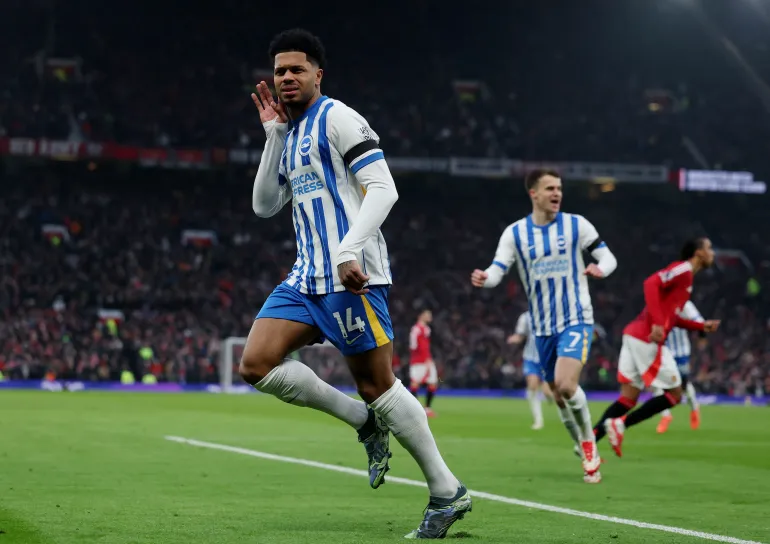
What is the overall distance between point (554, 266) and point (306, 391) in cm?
420

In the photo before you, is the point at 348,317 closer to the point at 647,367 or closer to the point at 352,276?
the point at 352,276

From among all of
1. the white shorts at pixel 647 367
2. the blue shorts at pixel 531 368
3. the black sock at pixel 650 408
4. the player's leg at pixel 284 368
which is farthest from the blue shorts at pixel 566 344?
the blue shorts at pixel 531 368

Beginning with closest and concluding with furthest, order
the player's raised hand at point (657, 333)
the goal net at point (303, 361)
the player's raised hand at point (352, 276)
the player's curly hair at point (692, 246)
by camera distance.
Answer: the player's raised hand at point (352, 276) < the player's raised hand at point (657, 333) < the player's curly hair at point (692, 246) < the goal net at point (303, 361)

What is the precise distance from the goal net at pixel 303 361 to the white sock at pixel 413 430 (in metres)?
25.2

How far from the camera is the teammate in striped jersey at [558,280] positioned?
930 centimetres

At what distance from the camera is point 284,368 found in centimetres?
570

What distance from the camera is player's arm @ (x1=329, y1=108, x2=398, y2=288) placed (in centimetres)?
528

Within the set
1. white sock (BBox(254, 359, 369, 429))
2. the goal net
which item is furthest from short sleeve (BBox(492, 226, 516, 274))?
the goal net

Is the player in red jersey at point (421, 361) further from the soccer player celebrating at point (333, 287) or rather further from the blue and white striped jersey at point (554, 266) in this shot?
the soccer player celebrating at point (333, 287)

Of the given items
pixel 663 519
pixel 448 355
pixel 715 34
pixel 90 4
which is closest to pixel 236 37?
pixel 90 4

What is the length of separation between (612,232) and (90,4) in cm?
1871

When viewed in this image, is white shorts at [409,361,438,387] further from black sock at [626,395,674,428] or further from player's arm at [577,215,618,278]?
player's arm at [577,215,618,278]

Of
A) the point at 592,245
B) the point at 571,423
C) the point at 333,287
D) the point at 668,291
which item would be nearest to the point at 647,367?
the point at 668,291

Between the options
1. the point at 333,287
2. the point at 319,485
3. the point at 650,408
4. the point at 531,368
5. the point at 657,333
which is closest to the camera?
the point at 333,287
